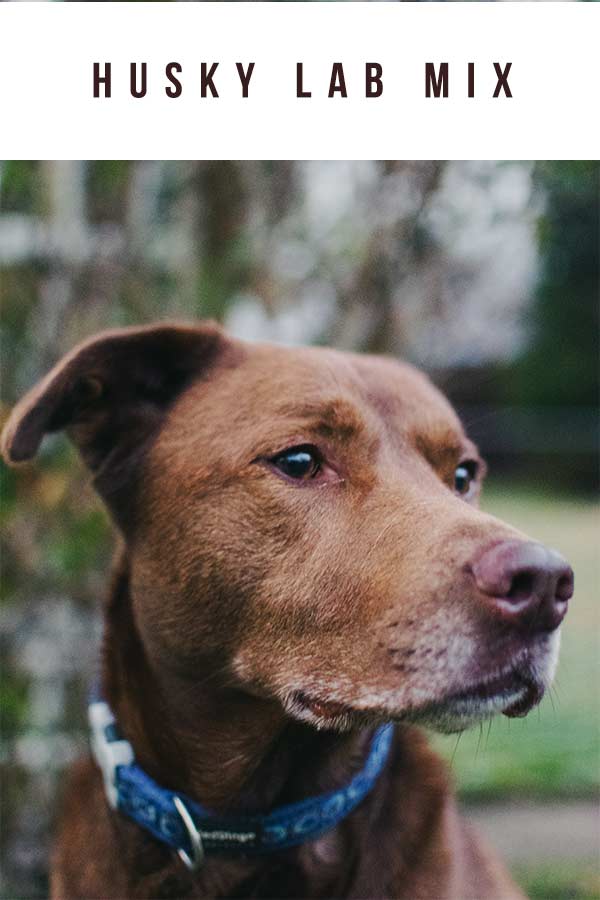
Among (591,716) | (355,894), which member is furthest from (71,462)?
(591,716)

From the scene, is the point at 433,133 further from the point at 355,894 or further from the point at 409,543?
the point at 355,894

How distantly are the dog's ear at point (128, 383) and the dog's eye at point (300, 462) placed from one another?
48 centimetres

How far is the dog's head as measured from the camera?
216 centimetres

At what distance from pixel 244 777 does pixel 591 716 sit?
4.49m

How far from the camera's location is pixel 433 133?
355 centimetres

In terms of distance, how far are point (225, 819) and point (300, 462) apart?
2.97ft

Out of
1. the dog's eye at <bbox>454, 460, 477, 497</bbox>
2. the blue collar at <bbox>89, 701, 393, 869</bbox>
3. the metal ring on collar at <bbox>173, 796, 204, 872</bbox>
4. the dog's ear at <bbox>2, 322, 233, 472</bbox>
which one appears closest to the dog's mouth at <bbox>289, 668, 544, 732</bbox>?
the blue collar at <bbox>89, 701, 393, 869</bbox>

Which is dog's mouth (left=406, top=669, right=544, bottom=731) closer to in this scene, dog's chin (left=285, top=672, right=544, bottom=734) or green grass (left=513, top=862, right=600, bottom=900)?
dog's chin (left=285, top=672, right=544, bottom=734)

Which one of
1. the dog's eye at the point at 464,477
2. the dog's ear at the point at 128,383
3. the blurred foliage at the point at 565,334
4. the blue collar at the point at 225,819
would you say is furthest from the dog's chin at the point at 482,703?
the blurred foliage at the point at 565,334

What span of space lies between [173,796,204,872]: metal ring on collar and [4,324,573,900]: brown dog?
0.15 ft

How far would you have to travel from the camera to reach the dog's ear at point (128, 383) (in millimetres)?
2840

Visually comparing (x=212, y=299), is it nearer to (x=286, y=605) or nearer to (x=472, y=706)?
(x=286, y=605)

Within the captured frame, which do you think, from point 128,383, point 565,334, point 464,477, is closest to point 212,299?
point 128,383

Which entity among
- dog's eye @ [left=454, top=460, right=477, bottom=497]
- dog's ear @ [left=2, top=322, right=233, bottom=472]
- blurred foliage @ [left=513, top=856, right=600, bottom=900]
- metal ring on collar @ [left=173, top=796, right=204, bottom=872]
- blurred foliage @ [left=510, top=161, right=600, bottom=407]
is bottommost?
blurred foliage @ [left=510, top=161, right=600, bottom=407]
